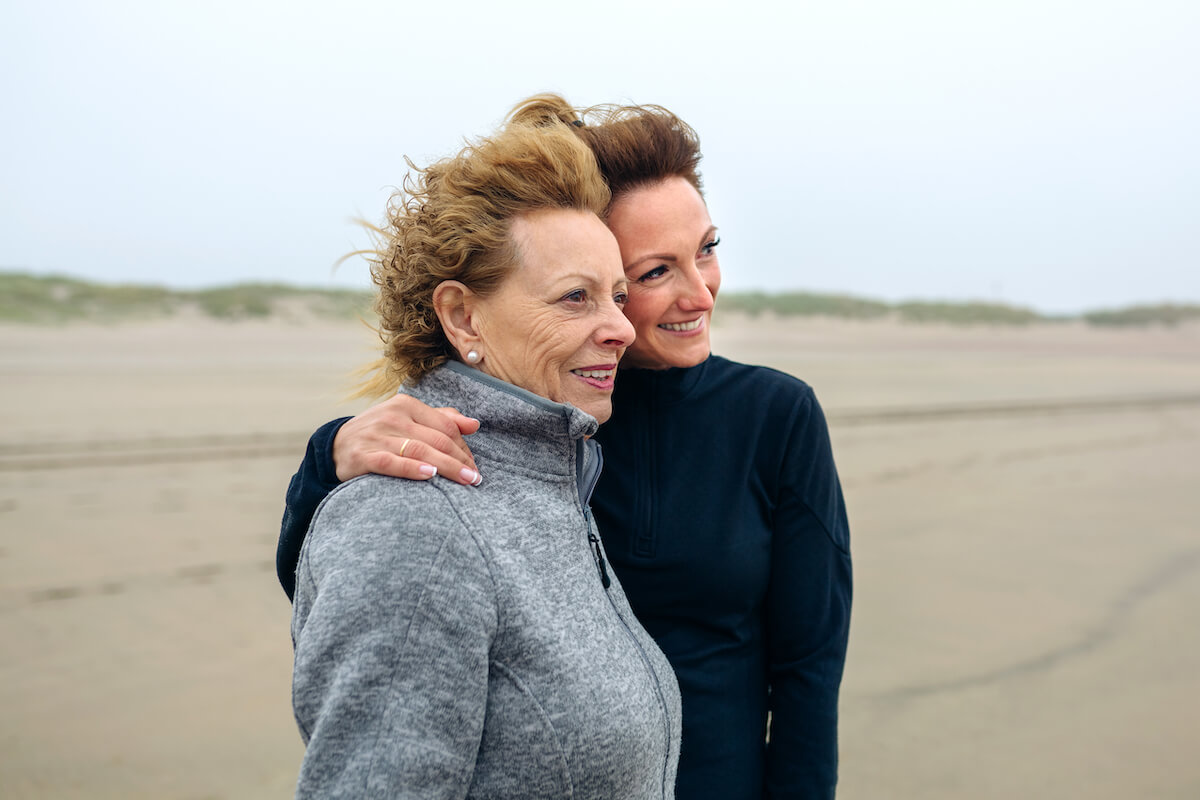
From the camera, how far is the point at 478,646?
1261 millimetres

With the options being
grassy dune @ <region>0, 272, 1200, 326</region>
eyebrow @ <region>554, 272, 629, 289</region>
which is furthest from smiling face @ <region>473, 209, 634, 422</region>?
grassy dune @ <region>0, 272, 1200, 326</region>

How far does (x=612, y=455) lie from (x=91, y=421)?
39.8ft

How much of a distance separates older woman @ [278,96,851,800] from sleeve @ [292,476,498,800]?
23.5 inches

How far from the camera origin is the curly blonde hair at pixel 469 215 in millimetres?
1593

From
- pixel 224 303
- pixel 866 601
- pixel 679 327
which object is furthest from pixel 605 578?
pixel 224 303

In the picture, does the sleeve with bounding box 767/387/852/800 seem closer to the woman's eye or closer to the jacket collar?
the woman's eye

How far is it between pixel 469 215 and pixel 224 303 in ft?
101

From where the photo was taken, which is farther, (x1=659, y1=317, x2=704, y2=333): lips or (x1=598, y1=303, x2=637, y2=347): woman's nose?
(x1=659, y1=317, x2=704, y2=333): lips

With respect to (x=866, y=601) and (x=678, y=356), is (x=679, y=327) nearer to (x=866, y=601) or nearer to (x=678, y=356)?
(x=678, y=356)

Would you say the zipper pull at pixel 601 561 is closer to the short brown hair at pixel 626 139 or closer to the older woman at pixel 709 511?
the older woman at pixel 709 511

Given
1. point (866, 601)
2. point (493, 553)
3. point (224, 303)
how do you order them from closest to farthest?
point (493, 553) → point (866, 601) → point (224, 303)

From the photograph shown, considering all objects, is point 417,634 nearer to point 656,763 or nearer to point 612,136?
point 656,763

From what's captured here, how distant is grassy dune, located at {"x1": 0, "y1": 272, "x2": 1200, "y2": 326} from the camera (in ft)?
87.4

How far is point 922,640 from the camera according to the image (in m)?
5.96
